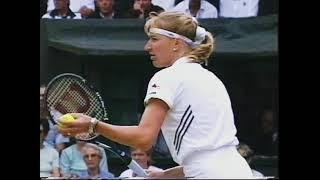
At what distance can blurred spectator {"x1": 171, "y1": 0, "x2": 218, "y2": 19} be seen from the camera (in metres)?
6.04

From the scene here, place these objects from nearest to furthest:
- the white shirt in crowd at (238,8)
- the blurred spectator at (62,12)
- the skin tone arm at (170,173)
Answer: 1. the skin tone arm at (170,173)
2. the white shirt in crowd at (238,8)
3. the blurred spectator at (62,12)

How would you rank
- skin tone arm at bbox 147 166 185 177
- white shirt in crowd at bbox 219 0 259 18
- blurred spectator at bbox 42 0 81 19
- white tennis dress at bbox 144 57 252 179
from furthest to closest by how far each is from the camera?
blurred spectator at bbox 42 0 81 19 < white shirt in crowd at bbox 219 0 259 18 < skin tone arm at bbox 147 166 185 177 < white tennis dress at bbox 144 57 252 179

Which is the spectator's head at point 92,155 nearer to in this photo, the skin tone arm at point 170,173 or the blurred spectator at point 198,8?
the skin tone arm at point 170,173

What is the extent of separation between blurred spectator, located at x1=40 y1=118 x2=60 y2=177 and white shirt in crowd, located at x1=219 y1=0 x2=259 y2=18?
1.57 m

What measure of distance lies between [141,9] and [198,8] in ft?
1.40

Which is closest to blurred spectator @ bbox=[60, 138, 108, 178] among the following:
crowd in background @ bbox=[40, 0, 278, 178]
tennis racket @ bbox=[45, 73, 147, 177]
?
crowd in background @ bbox=[40, 0, 278, 178]

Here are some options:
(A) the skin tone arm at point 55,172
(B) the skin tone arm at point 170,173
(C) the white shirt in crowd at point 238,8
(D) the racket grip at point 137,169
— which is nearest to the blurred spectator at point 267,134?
(B) the skin tone arm at point 170,173

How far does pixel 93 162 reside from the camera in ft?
20.0

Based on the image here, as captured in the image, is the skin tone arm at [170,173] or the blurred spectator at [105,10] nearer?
the skin tone arm at [170,173]

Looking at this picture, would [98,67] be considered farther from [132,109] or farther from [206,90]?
[206,90]

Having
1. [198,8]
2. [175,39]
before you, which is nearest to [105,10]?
[175,39]

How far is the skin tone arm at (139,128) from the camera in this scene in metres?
5.74

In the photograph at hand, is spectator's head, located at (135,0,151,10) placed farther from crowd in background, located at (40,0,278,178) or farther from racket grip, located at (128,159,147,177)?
racket grip, located at (128,159,147,177)

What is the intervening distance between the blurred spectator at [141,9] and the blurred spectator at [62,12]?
40 centimetres
